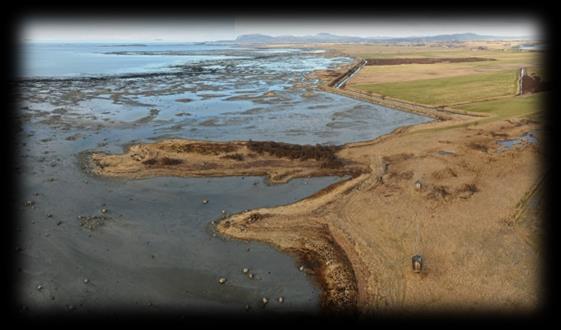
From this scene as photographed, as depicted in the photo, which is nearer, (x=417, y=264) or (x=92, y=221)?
(x=417, y=264)

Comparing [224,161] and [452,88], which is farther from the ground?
[452,88]

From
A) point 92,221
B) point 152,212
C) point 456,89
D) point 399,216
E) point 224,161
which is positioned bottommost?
point 92,221

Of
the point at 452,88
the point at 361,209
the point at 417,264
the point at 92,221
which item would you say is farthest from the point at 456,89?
the point at 92,221

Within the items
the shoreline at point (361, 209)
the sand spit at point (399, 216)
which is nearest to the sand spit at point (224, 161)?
the sand spit at point (399, 216)

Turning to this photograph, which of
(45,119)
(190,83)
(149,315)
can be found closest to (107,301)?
(149,315)

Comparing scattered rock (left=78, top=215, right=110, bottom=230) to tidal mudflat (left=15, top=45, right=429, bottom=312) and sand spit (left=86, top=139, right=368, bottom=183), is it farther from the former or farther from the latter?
sand spit (left=86, top=139, right=368, bottom=183)

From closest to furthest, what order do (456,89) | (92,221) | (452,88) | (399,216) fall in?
(399,216)
(92,221)
(456,89)
(452,88)

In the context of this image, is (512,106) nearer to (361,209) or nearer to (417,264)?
(361,209)

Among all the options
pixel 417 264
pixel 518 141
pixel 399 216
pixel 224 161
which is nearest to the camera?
pixel 417 264
